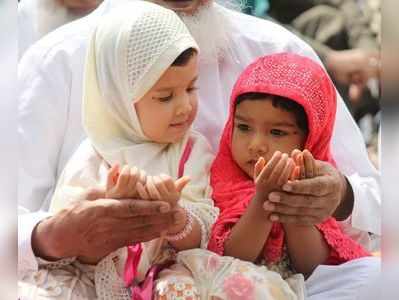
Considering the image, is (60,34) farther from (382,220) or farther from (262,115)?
(382,220)

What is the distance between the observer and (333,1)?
1.33m

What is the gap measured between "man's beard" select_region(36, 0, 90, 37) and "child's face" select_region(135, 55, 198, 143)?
213 mm

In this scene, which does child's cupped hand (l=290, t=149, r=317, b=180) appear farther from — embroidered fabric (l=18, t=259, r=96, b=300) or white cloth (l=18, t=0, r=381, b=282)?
embroidered fabric (l=18, t=259, r=96, b=300)

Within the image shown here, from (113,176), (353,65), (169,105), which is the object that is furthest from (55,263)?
(353,65)

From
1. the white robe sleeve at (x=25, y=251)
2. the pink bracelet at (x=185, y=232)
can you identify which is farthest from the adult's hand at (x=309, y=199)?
the white robe sleeve at (x=25, y=251)

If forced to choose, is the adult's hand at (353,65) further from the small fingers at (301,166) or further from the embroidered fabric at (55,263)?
the embroidered fabric at (55,263)

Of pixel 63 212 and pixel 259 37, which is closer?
pixel 63 212

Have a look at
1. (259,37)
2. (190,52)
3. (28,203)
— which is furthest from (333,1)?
(28,203)

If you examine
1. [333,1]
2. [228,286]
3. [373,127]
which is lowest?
[228,286]

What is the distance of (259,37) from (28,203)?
16.2 inches

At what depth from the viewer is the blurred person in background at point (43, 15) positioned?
1.33 metres

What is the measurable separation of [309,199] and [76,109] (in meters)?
0.36

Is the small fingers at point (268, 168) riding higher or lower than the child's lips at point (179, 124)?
lower

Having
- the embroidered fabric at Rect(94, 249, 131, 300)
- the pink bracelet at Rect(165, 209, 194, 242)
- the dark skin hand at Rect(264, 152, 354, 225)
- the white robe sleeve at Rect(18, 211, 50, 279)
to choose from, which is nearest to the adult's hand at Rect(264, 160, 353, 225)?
the dark skin hand at Rect(264, 152, 354, 225)
